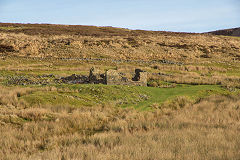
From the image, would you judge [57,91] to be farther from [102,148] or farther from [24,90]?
[102,148]

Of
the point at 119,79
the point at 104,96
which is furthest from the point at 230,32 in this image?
the point at 104,96

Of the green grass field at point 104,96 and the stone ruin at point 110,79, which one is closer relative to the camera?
the green grass field at point 104,96

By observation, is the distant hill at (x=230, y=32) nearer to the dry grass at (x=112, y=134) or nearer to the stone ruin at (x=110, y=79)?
the stone ruin at (x=110, y=79)

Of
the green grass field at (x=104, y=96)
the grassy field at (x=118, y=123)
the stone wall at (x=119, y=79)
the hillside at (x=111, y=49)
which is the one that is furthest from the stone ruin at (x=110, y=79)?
the hillside at (x=111, y=49)

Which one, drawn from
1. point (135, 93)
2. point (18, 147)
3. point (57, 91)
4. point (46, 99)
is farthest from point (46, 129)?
point (135, 93)

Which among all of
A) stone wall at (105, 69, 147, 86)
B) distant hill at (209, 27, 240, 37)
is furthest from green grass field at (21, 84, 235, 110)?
distant hill at (209, 27, 240, 37)

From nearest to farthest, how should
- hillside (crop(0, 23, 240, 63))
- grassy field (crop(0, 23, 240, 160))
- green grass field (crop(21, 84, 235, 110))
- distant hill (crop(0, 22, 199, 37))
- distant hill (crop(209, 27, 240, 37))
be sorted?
grassy field (crop(0, 23, 240, 160)) → green grass field (crop(21, 84, 235, 110)) → hillside (crop(0, 23, 240, 63)) → distant hill (crop(0, 22, 199, 37)) → distant hill (crop(209, 27, 240, 37))

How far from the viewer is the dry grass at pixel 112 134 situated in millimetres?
6535

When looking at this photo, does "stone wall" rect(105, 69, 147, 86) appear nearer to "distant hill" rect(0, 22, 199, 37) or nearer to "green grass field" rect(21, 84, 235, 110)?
"green grass field" rect(21, 84, 235, 110)

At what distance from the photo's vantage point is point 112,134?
343 inches

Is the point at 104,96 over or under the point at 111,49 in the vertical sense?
under

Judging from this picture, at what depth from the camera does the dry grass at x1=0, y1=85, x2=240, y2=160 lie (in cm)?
654

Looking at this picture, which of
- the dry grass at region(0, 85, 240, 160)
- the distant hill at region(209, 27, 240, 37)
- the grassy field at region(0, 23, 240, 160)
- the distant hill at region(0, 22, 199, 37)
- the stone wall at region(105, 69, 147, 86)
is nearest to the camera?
the dry grass at region(0, 85, 240, 160)

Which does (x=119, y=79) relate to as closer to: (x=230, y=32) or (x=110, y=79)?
(x=110, y=79)
